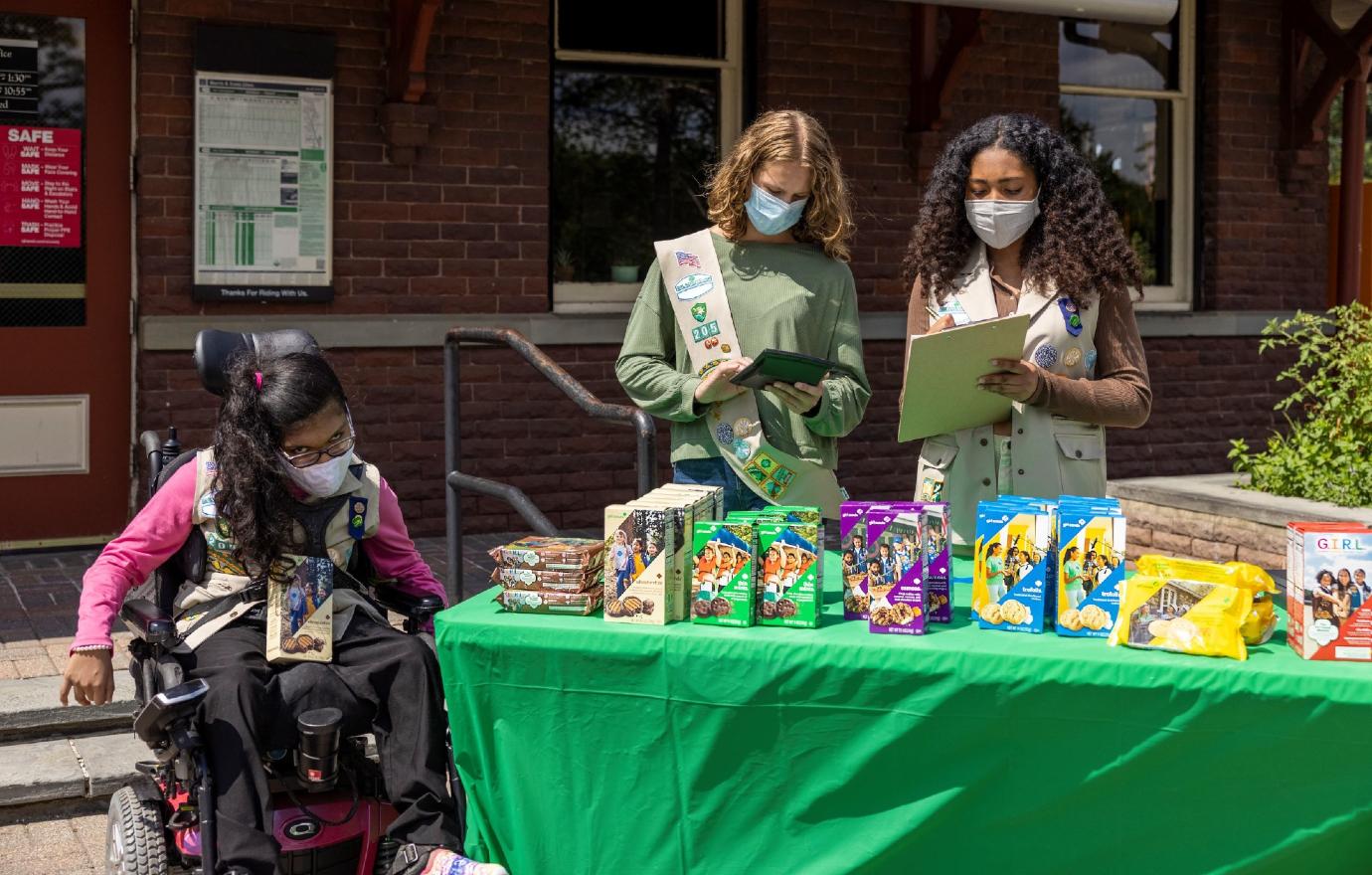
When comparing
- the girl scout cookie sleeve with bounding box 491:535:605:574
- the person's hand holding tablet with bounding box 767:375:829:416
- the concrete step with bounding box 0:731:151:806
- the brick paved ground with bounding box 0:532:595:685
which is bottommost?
the concrete step with bounding box 0:731:151:806

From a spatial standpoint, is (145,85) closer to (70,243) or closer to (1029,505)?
(70,243)

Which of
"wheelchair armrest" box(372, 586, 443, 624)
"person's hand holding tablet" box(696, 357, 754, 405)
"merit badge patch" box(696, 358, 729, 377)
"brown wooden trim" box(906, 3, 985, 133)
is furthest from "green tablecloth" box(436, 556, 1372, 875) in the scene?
"brown wooden trim" box(906, 3, 985, 133)

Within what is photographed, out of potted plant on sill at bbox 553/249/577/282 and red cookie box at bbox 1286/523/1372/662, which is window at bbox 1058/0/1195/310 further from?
red cookie box at bbox 1286/523/1372/662

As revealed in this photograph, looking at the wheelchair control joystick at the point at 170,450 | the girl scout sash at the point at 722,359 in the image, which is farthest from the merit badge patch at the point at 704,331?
the wheelchair control joystick at the point at 170,450

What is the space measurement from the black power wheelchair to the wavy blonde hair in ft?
3.98

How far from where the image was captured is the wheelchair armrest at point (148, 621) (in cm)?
347

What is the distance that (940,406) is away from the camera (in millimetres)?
3549

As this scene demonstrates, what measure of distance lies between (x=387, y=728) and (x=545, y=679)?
0.58 metres

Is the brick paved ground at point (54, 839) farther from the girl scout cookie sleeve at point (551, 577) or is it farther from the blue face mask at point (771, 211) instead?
the blue face mask at point (771, 211)

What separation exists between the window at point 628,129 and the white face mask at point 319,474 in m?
4.86

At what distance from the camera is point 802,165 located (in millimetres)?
3723

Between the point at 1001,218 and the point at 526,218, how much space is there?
4937 mm

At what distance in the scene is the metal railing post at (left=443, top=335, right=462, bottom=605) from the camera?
508 centimetres

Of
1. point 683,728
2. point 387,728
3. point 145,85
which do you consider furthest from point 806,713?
point 145,85
